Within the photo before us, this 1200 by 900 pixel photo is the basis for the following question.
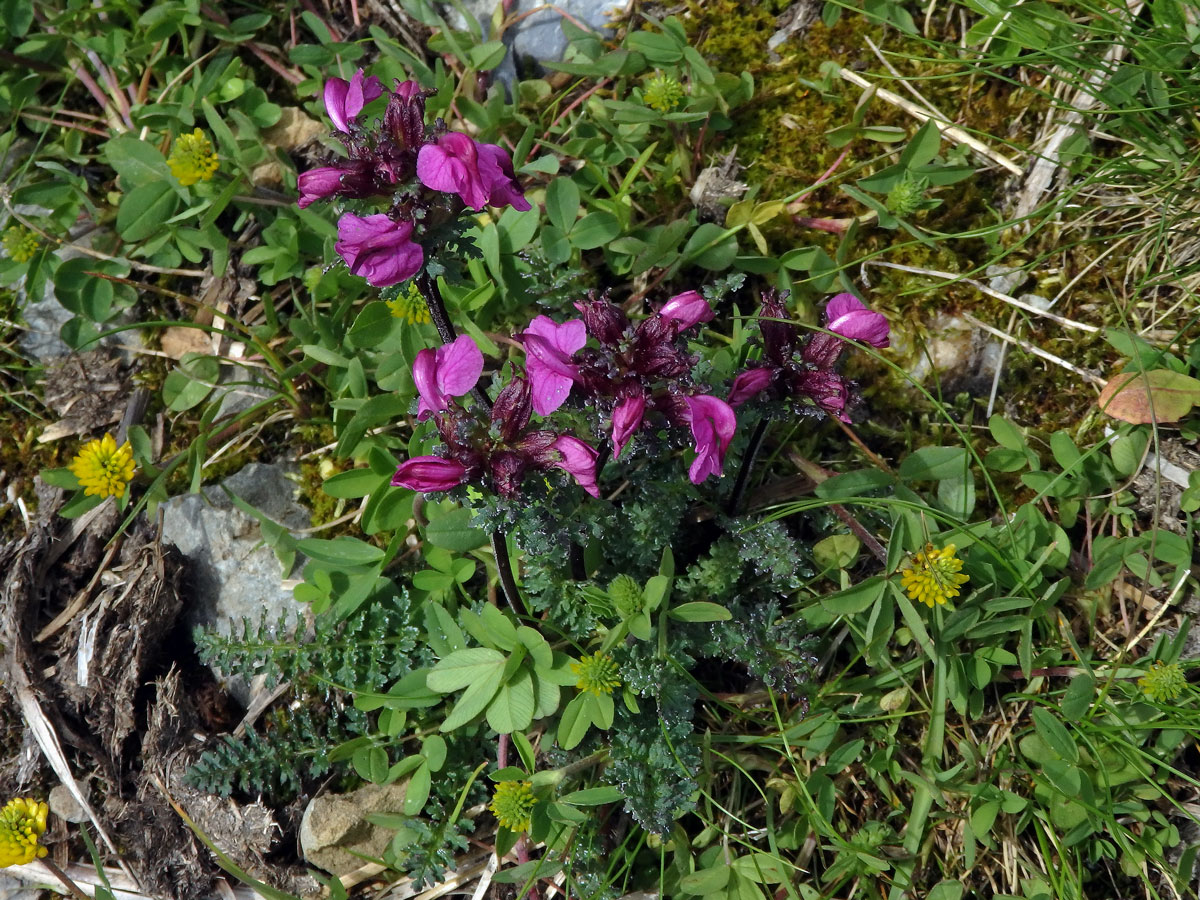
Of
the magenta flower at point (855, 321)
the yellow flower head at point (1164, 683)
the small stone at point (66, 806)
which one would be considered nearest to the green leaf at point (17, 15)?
the small stone at point (66, 806)

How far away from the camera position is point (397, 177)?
2.62 metres

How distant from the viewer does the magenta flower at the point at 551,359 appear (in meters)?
2.47

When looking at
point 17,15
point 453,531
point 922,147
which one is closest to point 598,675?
point 453,531

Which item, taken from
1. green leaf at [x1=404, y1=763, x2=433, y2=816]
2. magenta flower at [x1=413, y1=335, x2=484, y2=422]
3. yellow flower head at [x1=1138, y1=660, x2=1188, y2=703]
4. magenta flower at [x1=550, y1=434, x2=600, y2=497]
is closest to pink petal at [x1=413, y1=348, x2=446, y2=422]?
magenta flower at [x1=413, y1=335, x2=484, y2=422]

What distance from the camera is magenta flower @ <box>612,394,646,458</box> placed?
2.43 metres

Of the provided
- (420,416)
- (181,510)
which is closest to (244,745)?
(181,510)

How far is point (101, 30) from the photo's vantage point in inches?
177

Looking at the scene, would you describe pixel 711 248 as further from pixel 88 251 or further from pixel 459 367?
pixel 88 251

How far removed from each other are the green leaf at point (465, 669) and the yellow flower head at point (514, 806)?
0.41m

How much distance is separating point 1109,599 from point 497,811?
2.50 metres

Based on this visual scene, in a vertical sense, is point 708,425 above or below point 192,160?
below

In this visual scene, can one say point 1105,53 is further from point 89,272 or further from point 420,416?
point 89,272

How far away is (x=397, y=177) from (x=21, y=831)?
3.03 metres

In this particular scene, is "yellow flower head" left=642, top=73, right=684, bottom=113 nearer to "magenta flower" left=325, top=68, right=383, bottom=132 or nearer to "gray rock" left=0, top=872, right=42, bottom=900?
"magenta flower" left=325, top=68, right=383, bottom=132
